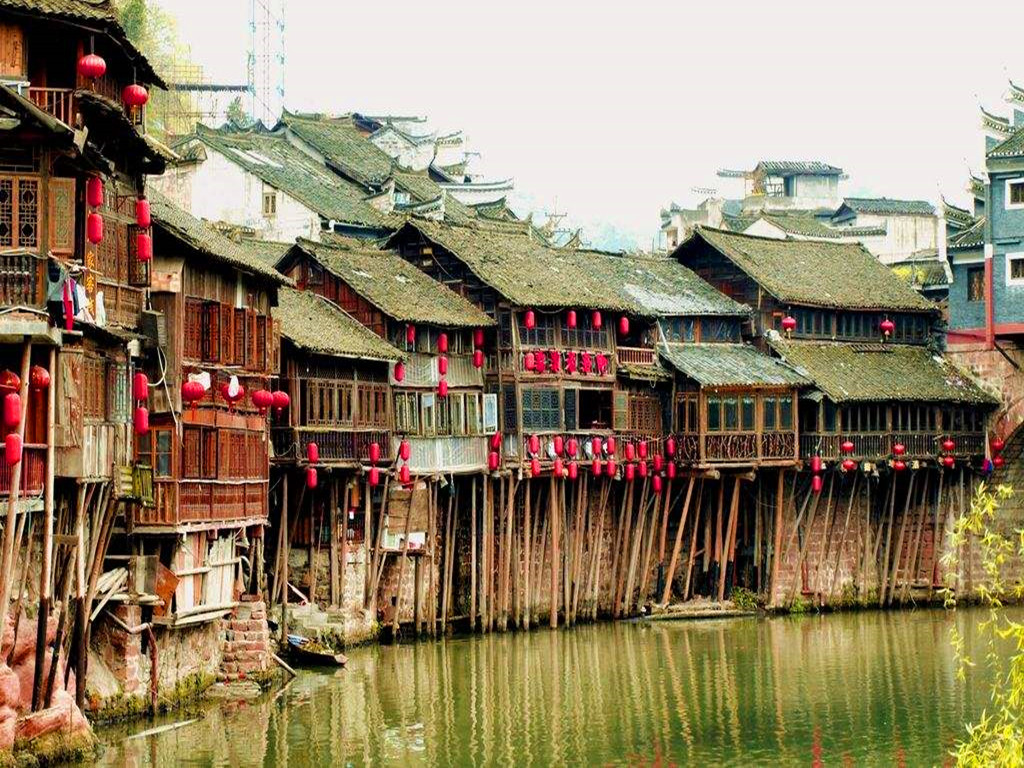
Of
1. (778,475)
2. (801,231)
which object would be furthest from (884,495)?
(801,231)

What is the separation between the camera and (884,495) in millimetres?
75000

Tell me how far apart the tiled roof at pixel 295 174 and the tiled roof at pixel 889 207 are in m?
26.2

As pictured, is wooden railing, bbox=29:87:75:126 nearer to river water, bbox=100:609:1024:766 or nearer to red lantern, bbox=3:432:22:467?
red lantern, bbox=3:432:22:467

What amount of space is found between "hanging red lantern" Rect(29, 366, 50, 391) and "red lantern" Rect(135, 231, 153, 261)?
5.84 metres

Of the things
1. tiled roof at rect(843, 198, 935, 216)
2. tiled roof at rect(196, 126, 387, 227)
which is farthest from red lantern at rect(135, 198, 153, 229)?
tiled roof at rect(843, 198, 935, 216)

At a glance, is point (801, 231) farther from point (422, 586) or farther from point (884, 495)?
point (422, 586)

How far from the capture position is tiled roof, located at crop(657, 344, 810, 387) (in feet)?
224

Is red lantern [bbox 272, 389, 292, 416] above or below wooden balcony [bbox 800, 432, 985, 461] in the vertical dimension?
above

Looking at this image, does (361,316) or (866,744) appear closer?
(866,744)

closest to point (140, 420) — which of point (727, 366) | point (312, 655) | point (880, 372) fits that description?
point (312, 655)

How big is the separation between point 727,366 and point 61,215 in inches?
1392

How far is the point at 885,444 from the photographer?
72.6 metres

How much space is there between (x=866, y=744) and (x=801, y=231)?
157ft

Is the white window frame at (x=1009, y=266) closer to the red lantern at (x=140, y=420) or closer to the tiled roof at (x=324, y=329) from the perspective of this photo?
the tiled roof at (x=324, y=329)
